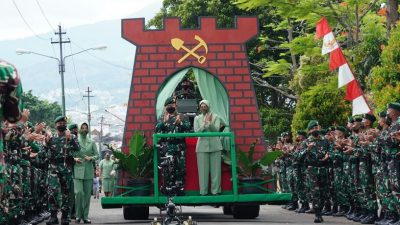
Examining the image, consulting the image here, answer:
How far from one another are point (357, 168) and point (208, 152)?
8.55 ft

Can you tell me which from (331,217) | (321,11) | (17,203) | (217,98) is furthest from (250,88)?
(321,11)

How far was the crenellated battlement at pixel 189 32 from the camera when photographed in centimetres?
1762

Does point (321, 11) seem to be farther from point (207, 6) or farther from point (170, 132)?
point (207, 6)

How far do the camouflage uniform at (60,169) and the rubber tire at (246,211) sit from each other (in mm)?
3143

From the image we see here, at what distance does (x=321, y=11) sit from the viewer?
82.2ft

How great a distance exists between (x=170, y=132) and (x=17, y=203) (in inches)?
119

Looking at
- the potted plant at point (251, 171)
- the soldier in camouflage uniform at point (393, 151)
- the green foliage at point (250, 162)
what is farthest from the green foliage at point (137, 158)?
the soldier in camouflage uniform at point (393, 151)

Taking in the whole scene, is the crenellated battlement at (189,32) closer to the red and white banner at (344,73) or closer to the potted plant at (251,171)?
the potted plant at (251,171)

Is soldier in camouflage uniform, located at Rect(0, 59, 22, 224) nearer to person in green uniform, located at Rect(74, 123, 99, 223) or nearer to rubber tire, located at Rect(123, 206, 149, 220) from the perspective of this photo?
person in green uniform, located at Rect(74, 123, 99, 223)

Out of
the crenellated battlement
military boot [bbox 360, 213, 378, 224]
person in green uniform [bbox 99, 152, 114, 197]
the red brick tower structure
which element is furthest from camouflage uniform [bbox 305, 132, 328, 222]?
person in green uniform [bbox 99, 152, 114, 197]

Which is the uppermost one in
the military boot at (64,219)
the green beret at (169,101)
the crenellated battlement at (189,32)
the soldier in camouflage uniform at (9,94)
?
the crenellated battlement at (189,32)

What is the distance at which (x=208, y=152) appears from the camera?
16.8m

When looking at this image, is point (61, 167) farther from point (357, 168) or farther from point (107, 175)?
point (107, 175)

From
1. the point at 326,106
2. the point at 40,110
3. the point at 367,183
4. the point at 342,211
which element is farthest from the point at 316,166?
the point at 40,110
